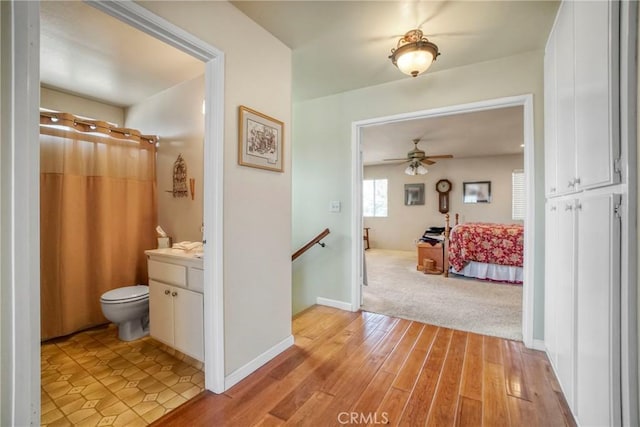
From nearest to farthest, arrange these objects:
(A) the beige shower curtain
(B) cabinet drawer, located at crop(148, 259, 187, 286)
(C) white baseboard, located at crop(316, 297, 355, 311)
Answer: (B) cabinet drawer, located at crop(148, 259, 187, 286) < (A) the beige shower curtain < (C) white baseboard, located at crop(316, 297, 355, 311)

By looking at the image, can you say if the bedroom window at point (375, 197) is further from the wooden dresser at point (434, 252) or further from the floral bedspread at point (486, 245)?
the floral bedspread at point (486, 245)

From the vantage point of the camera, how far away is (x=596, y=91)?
1.07 m

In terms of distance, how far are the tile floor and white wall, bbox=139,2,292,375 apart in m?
0.42

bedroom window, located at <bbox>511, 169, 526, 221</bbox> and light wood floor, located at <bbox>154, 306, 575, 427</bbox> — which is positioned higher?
bedroom window, located at <bbox>511, 169, 526, 221</bbox>

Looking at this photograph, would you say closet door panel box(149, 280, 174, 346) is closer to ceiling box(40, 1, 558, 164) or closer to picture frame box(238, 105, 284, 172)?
picture frame box(238, 105, 284, 172)

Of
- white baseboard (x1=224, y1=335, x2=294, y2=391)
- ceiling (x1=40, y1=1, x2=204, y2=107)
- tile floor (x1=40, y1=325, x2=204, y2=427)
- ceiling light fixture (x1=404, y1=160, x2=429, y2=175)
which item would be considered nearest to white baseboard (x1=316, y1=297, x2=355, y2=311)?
white baseboard (x1=224, y1=335, x2=294, y2=391)

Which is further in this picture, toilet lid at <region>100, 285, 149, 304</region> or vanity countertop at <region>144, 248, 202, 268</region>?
toilet lid at <region>100, 285, 149, 304</region>

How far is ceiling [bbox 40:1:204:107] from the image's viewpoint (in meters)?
1.79

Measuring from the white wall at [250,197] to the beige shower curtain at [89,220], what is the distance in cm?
171

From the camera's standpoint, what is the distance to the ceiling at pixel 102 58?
5.88 feet

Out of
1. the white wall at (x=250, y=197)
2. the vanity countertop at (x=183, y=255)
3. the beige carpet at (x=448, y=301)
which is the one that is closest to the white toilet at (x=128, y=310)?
the vanity countertop at (x=183, y=255)

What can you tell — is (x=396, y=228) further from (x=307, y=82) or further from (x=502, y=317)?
(x=307, y=82)

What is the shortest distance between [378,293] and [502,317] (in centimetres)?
136

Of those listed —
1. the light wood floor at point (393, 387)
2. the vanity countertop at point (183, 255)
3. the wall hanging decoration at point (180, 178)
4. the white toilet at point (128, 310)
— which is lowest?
the light wood floor at point (393, 387)
